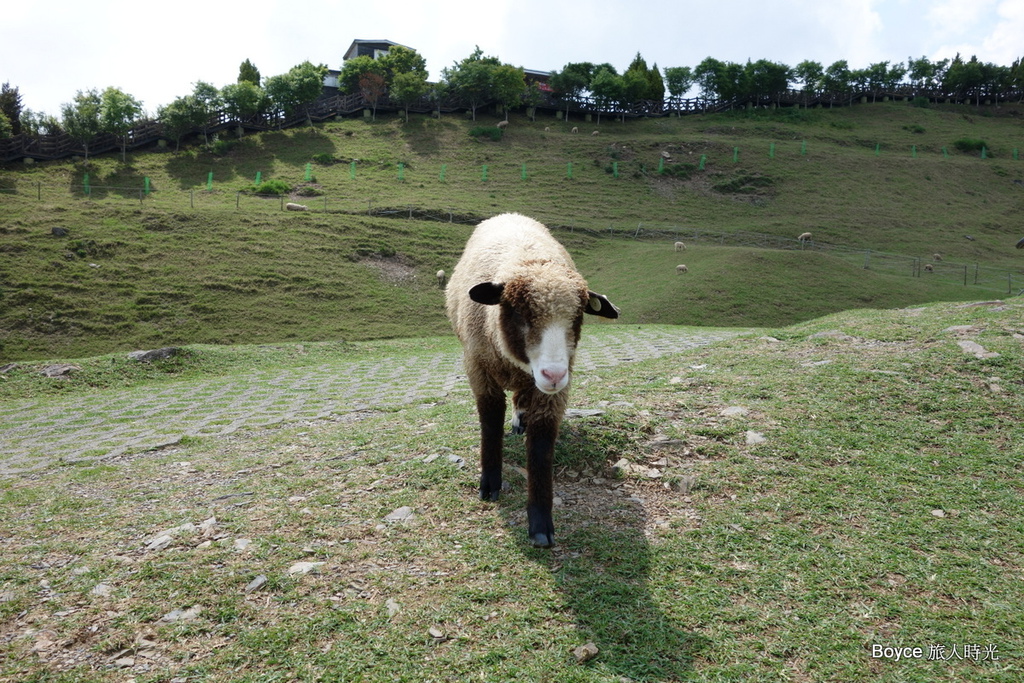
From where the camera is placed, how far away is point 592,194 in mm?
55844

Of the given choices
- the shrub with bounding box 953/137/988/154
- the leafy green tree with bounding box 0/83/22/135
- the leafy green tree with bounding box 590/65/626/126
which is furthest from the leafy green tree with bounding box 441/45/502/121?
the shrub with bounding box 953/137/988/154

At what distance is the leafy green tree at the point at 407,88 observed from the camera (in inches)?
2783

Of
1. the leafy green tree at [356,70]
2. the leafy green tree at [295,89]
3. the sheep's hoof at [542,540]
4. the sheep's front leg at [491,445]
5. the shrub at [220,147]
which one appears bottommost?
the sheep's hoof at [542,540]

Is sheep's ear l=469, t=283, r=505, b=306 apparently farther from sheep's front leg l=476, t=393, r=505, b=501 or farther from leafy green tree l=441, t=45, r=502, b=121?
leafy green tree l=441, t=45, r=502, b=121

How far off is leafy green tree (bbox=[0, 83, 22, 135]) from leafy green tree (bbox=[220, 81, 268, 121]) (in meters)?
18.6

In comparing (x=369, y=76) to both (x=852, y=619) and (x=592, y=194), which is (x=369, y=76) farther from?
(x=852, y=619)

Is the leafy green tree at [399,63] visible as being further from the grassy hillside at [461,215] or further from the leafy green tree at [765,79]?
the leafy green tree at [765,79]

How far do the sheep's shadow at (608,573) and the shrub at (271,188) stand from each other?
4867cm

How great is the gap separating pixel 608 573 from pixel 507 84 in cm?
7611

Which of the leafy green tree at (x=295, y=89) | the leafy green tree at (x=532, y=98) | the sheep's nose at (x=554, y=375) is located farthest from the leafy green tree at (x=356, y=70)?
the sheep's nose at (x=554, y=375)

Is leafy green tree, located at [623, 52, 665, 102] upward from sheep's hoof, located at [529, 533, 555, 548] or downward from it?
upward

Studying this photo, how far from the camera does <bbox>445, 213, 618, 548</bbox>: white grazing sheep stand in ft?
15.2

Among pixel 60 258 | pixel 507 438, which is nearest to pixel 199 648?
pixel 507 438

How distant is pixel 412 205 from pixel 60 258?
22.3m
